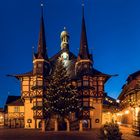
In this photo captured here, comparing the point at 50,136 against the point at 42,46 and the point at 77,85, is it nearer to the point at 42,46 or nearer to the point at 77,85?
the point at 77,85

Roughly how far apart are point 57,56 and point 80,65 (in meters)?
10.5

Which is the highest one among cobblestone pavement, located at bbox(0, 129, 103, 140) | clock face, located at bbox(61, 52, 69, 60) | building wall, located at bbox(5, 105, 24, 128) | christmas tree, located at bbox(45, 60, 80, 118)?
clock face, located at bbox(61, 52, 69, 60)

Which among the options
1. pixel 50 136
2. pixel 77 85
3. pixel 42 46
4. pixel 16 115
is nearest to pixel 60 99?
pixel 50 136

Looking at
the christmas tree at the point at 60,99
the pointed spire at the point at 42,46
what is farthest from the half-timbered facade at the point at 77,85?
the christmas tree at the point at 60,99

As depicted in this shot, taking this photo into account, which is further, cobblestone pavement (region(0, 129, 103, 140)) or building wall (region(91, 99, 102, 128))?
building wall (region(91, 99, 102, 128))

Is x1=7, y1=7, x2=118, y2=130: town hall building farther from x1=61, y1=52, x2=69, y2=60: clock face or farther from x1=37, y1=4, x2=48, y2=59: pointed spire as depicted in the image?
x1=61, y1=52, x2=69, y2=60: clock face

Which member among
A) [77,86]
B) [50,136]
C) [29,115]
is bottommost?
[50,136]

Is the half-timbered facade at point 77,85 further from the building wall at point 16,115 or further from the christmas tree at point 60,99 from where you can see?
the christmas tree at point 60,99

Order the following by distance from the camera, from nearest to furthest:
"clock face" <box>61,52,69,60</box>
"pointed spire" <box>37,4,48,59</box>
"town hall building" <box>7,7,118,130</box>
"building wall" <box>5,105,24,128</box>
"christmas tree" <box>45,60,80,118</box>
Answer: "christmas tree" <box>45,60,80,118</box> → "town hall building" <box>7,7,118,130</box> → "pointed spire" <box>37,4,48,59</box> → "building wall" <box>5,105,24,128</box> → "clock face" <box>61,52,69,60</box>

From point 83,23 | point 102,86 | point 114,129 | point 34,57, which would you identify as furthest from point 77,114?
point 114,129

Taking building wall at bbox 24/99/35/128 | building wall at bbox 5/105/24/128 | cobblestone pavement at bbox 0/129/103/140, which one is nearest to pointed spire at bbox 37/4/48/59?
building wall at bbox 24/99/35/128

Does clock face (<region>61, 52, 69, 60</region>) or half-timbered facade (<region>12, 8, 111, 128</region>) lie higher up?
clock face (<region>61, 52, 69, 60</region>)

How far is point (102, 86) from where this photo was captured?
219 ft

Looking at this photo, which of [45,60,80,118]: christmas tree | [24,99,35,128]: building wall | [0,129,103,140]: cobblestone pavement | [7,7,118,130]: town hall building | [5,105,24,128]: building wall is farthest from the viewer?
[5,105,24,128]: building wall
